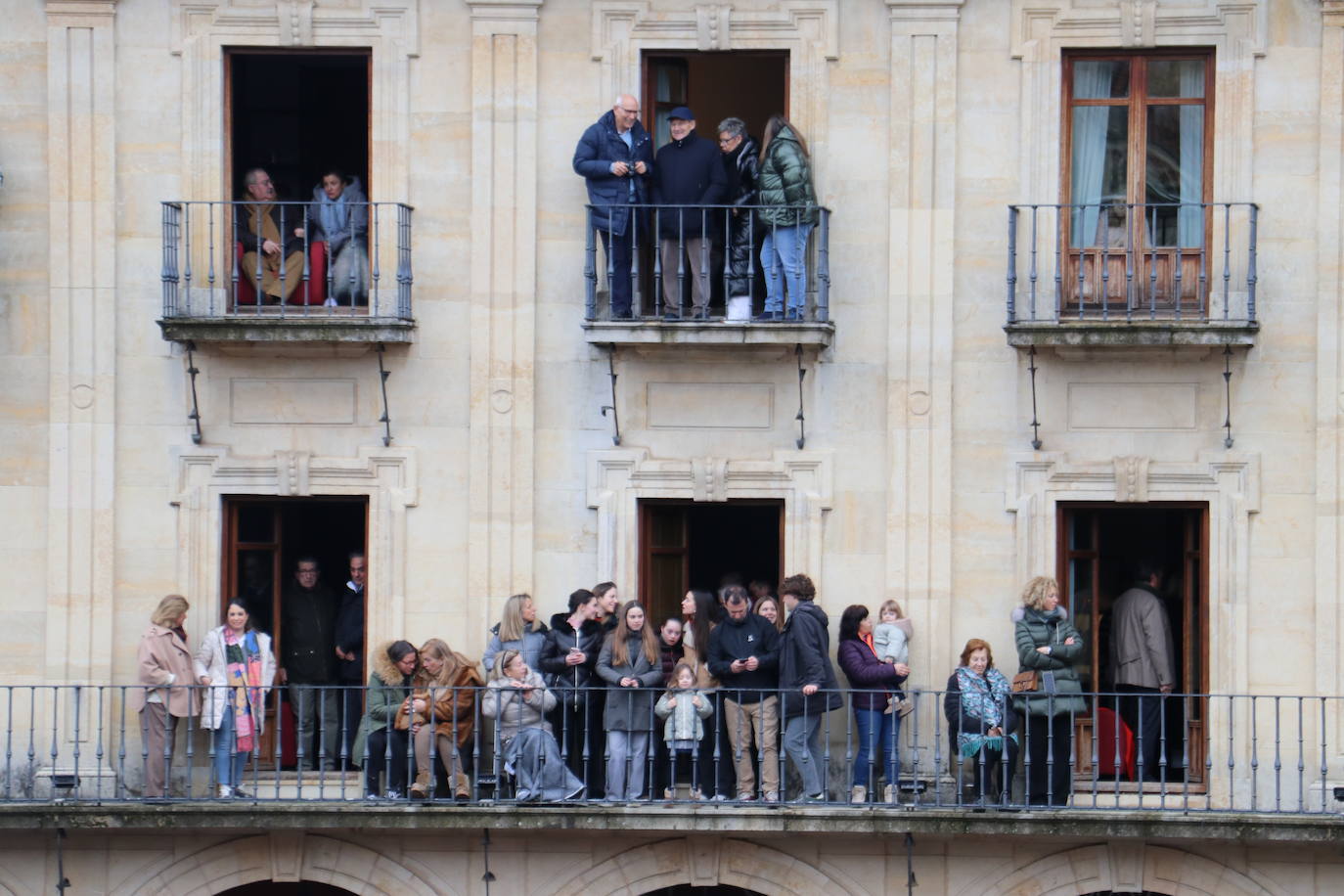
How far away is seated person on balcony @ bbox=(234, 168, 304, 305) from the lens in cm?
2419

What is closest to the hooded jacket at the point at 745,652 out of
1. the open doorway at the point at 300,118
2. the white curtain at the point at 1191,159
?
the white curtain at the point at 1191,159

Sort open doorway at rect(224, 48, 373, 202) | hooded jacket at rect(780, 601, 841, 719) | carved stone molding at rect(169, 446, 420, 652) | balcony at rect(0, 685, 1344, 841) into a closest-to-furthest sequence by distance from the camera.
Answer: balcony at rect(0, 685, 1344, 841) → hooded jacket at rect(780, 601, 841, 719) → carved stone molding at rect(169, 446, 420, 652) → open doorway at rect(224, 48, 373, 202)

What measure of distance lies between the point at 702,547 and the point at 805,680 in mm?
2460

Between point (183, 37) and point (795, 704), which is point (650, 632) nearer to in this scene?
point (795, 704)

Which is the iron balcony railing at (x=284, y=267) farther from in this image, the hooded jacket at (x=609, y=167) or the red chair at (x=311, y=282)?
the hooded jacket at (x=609, y=167)

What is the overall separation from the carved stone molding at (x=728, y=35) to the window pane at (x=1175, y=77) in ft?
8.67

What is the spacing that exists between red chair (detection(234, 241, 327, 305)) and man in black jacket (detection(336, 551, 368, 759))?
223cm

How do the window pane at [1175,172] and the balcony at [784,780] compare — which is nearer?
the balcony at [784,780]

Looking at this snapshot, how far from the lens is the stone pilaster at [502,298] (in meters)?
23.9

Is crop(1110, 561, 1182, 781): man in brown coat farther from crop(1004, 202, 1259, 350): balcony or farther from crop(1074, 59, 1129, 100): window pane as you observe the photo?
crop(1074, 59, 1129, 100): window pane

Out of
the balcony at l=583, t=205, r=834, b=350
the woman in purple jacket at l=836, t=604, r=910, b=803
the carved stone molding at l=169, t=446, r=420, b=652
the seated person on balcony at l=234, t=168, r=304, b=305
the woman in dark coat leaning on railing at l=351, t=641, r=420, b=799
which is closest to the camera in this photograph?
the woman in purple jacket at l=836, t=604, r=910, b=803

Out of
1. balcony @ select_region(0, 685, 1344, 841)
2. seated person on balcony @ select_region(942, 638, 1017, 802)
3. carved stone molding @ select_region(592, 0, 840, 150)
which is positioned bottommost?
balcony @ select_region(0, 685, 1344, 841)

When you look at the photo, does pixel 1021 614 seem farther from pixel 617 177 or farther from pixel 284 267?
pixel 284 267

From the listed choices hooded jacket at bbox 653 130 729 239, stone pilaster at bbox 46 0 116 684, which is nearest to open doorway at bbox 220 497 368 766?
stone pilaster at bbox 46 0 116 684
